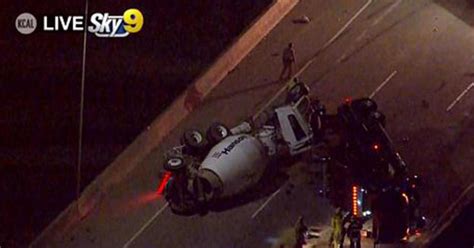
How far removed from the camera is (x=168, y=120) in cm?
373

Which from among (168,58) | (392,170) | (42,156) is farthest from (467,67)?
(42,156)

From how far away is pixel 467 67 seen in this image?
3609mm

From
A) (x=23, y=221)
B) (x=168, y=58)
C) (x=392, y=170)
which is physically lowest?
(x=23, y=221)

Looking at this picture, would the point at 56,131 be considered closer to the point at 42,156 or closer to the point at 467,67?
the point at 42,156

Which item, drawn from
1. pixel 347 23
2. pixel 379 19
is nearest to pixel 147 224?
pixel 347 23

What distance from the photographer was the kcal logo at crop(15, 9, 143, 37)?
3.70 m

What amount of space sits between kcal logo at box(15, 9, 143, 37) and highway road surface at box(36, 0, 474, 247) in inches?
17.9

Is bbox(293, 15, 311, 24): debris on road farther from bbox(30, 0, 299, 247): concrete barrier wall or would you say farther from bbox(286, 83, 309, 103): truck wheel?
bbox(286, 83, 309, 103): truck wheel

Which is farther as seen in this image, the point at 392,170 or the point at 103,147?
the point at 103,147

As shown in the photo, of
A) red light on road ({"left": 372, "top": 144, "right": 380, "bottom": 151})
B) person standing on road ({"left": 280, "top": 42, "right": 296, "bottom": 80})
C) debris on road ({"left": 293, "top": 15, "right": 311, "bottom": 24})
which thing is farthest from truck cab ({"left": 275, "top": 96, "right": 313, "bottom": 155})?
debris on road ({"left": 293, "top": 15, "right": 311, "bottom": 24})

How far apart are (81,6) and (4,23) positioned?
329 millimetres

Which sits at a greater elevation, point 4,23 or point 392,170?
point 4,23

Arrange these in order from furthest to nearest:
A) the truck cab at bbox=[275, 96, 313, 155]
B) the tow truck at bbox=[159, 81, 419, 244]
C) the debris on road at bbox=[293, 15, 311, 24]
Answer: the debris on road at bbox=[293, 15, 311, 24], the truck cab at bbox=[275, 96, 313, 155], the tow truck at bbox=[159, 81, 419, 244]

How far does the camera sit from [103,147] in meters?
3.76
